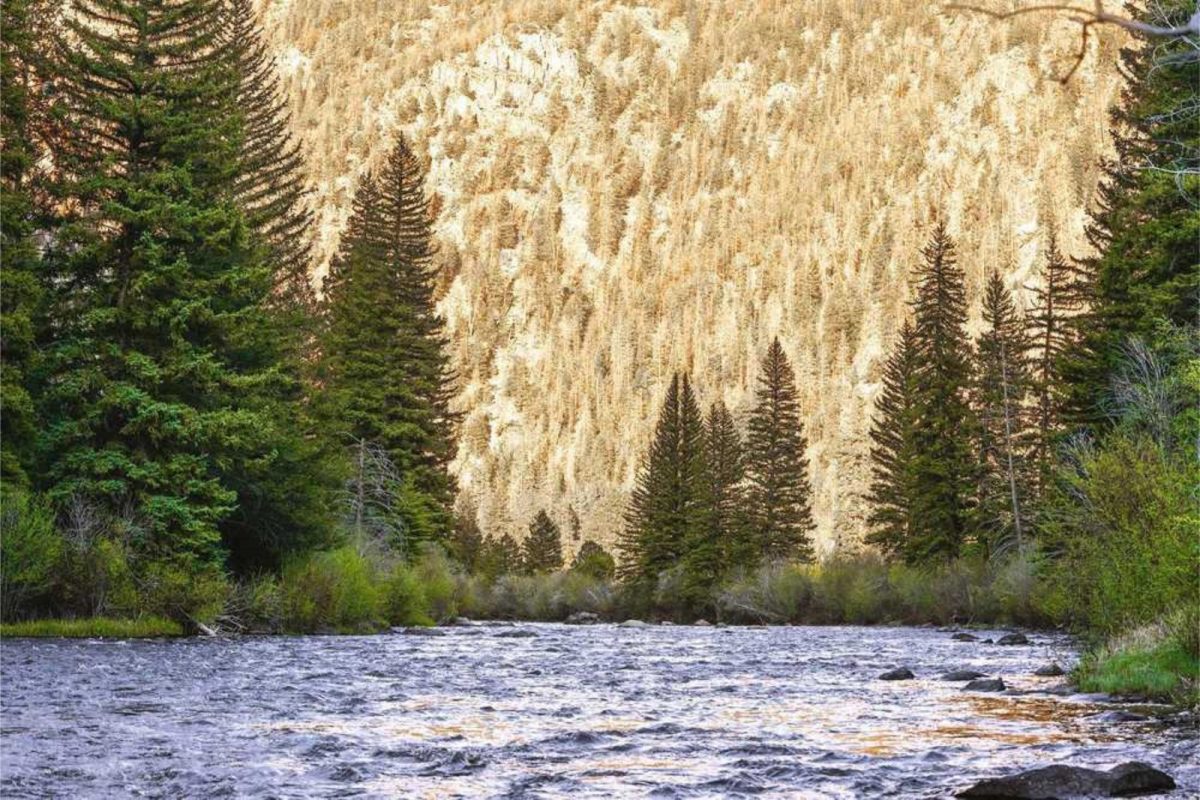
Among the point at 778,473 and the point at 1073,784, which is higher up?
the point at 778,473

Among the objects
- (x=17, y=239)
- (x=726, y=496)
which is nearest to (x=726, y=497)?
(x=726, y=496)

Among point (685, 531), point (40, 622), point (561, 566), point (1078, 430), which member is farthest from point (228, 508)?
point (561, 566)

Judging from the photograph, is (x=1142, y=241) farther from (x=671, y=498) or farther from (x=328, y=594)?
(x=671, y=498)

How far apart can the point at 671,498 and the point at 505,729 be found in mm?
71013

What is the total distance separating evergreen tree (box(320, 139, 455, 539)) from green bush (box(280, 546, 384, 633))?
45.1ft

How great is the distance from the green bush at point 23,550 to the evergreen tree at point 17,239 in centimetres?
105

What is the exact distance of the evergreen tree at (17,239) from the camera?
26.4 m

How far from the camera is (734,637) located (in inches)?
1732

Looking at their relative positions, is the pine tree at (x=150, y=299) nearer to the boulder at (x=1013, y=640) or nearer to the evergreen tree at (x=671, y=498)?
the boulder at (x=1013, y=640)

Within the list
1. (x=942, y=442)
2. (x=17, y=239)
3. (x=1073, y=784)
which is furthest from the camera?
(x=942, y=442)

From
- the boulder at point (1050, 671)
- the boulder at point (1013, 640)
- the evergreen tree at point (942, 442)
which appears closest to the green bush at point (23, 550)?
the boulder at point (1050, 671)

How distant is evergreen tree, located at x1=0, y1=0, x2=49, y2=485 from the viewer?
26406 millimetres

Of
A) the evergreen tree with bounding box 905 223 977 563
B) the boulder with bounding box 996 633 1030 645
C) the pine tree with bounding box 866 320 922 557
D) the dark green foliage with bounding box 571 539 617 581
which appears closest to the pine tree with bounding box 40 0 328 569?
the boulder with bounding box 996 633 1030 645

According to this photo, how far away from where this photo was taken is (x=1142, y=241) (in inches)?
1399
